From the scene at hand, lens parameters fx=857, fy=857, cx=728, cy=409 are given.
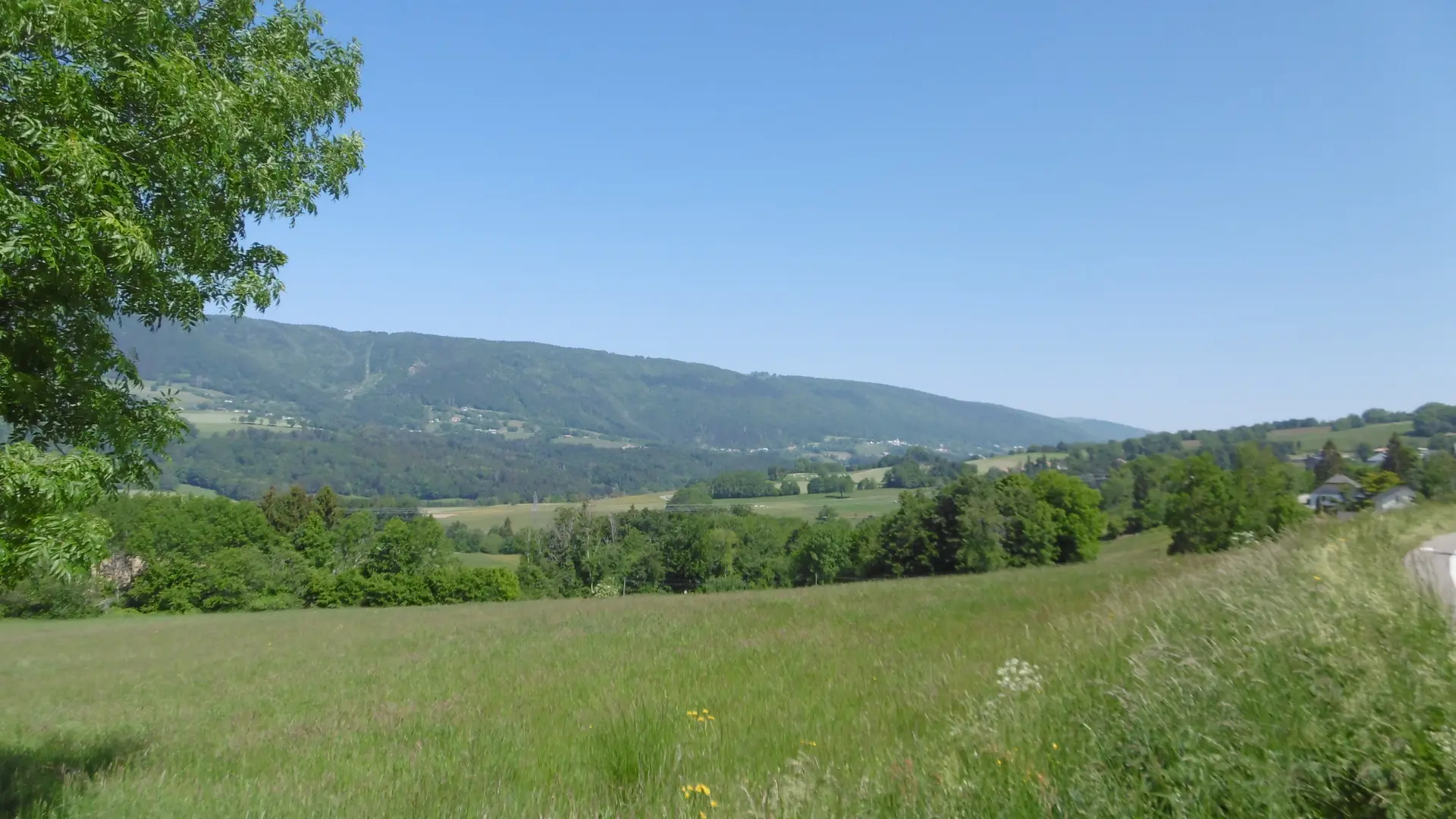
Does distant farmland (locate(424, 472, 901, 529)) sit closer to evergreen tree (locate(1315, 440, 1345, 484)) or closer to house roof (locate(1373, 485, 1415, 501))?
evergreen tree (locate(1315, 440, 1345, 484))

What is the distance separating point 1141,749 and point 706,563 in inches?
3683

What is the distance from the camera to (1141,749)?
5117 mm

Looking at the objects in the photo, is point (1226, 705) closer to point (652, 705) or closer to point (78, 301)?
point (652, 705)

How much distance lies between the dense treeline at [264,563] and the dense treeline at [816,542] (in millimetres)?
12313

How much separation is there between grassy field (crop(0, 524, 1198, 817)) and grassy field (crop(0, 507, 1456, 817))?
2.2 inches

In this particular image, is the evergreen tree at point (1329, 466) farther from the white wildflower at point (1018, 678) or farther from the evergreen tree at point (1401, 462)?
the white wildflower at point (1018, 678)

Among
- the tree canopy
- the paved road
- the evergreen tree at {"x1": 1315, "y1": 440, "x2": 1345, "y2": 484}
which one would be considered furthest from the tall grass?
the evergreen tree at {"x1": 1315, "y1": 440, "x2": 1345, "y2": 484}

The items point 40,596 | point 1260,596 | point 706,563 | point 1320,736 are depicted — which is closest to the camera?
point 1320,736

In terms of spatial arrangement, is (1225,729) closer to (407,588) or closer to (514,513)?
(407,588)

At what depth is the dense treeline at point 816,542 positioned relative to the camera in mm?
75625

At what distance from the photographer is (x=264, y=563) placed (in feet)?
236

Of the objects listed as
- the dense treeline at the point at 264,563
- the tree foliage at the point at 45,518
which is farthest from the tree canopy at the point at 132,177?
the dense treeline at the point at 264,563

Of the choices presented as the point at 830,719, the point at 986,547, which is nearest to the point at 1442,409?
the point at 986,547

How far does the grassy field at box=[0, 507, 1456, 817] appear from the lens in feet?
15.3
